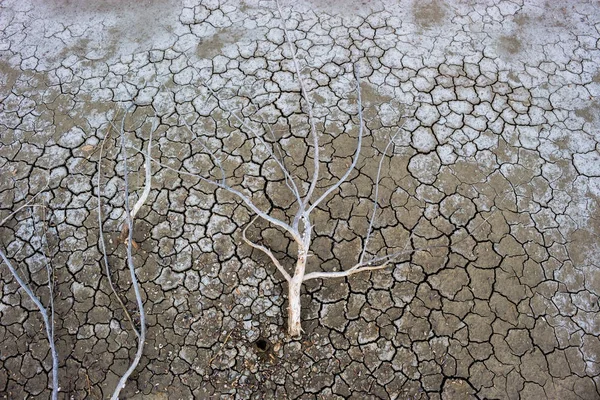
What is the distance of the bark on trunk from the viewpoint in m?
3.52

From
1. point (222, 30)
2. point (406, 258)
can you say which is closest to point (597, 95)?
point (406, 258)

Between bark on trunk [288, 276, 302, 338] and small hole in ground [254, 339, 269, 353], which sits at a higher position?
bark on trunk [288, 276, 302, 338]

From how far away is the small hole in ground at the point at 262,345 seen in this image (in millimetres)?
3574

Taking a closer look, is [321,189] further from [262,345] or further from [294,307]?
[262,345]

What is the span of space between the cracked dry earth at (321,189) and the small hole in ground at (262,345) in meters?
0.03

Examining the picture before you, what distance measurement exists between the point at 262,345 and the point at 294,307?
1.32ft

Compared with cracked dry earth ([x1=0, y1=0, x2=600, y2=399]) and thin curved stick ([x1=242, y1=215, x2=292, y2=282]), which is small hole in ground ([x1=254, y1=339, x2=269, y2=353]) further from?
thin curved stick ([x1=242, y1=215, x2=292, y2=282])

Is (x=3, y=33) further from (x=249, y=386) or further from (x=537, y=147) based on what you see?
(x=537, y=147)

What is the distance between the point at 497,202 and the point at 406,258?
3.36 ft

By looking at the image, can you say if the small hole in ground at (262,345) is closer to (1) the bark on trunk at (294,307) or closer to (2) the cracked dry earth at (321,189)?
(2) the cracked dry earth at (321,189)

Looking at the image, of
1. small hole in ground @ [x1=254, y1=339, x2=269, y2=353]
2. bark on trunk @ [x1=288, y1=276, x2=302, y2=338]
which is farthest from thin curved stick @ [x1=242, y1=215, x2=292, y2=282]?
small hole in ground @ [x1=254, y1=339, x2=269, y2=353]

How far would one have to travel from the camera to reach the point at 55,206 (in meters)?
4.23

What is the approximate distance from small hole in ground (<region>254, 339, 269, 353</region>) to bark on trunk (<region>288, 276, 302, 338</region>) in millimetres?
203

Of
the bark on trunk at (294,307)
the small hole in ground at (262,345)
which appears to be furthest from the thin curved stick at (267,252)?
the small hole in ground at (262,345)
